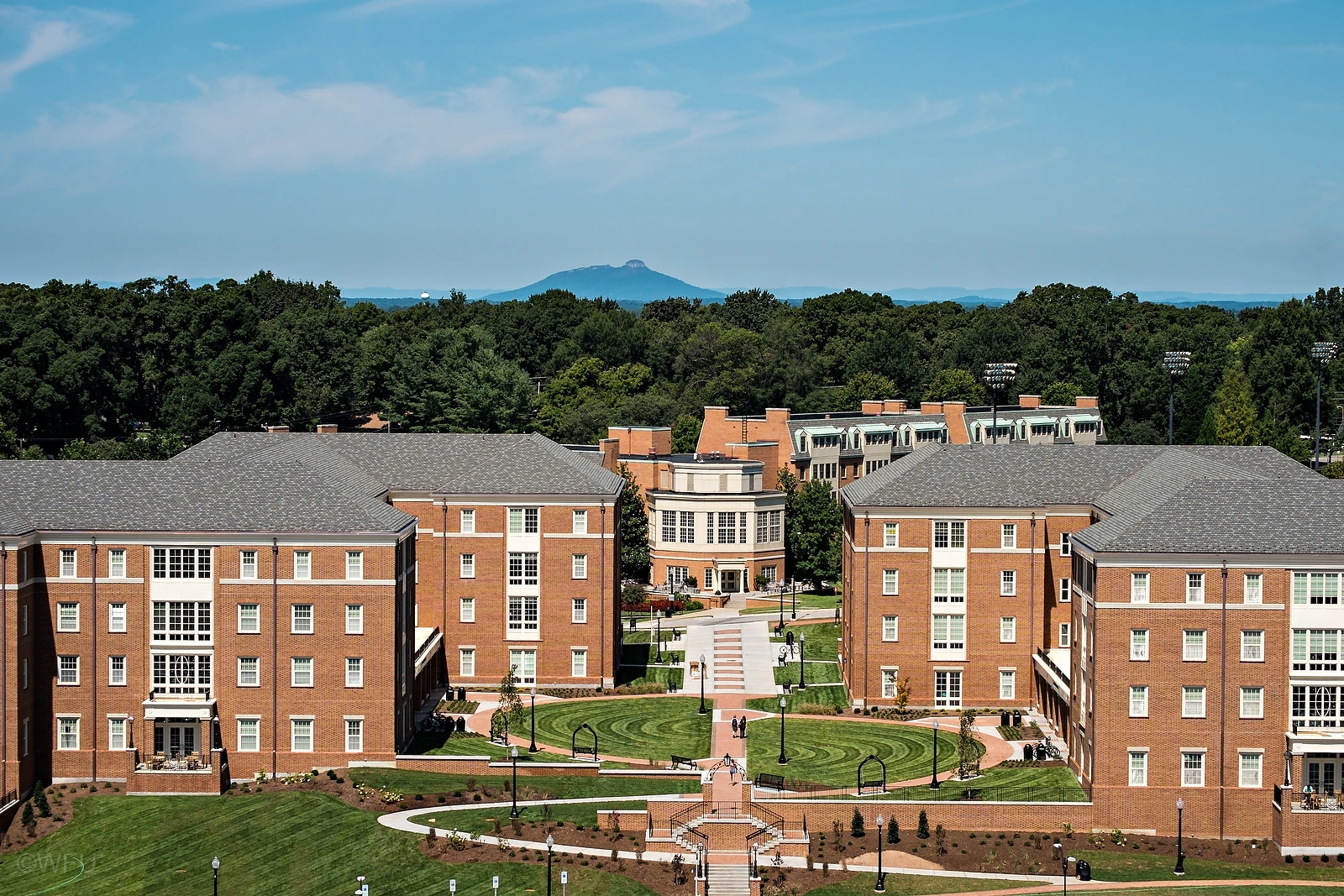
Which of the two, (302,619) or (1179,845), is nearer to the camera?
(1179,845)

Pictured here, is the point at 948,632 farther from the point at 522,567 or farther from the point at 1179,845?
the point at 1179,845

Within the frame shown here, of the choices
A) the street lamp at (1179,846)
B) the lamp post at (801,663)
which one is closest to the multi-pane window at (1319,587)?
the street lamp at (1179,846)

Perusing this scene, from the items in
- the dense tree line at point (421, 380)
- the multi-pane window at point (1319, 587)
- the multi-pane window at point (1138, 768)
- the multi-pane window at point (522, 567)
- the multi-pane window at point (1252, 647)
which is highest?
the dense tree line at point (421, 380)

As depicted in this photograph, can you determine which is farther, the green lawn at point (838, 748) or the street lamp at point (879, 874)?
the green lawn at point (838, 748)

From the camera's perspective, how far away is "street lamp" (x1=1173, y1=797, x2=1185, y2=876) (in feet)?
218

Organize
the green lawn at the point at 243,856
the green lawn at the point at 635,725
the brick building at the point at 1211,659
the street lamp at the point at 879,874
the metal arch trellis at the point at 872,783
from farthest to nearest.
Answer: the green lawn at the point at 635,725
the metal arch trellis at the point at 872,783
the brick building at the point at 1211,659
the green lawn at the point at 243,856
the street lamp at the point at 879,874

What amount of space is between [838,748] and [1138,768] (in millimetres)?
14378

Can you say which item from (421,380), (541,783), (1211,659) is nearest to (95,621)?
(541,783)

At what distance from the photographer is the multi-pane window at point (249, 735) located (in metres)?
77.1

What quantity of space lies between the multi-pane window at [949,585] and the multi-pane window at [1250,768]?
64.6ft

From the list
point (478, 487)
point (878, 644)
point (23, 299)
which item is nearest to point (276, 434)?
point (478, 487)

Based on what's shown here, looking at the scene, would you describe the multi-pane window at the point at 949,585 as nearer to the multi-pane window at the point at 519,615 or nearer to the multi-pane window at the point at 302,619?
the multi-pane window at the point at 519,615

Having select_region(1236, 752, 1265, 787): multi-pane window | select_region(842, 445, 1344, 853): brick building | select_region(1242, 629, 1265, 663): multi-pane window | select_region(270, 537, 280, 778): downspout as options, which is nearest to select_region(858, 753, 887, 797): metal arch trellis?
select_region(842, 445, 1344, 853): brick building

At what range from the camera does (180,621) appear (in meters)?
77.3
